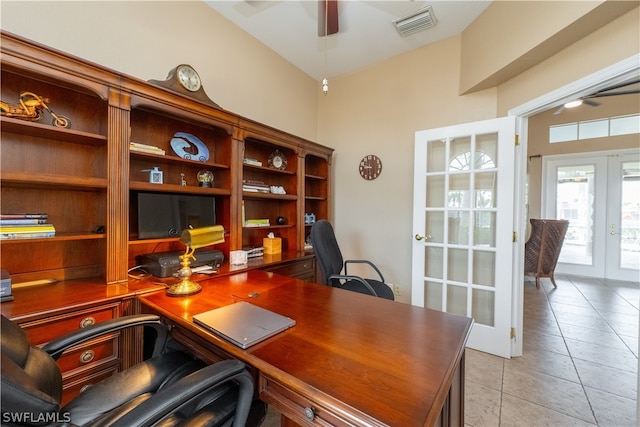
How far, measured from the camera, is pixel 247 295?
1.45 m

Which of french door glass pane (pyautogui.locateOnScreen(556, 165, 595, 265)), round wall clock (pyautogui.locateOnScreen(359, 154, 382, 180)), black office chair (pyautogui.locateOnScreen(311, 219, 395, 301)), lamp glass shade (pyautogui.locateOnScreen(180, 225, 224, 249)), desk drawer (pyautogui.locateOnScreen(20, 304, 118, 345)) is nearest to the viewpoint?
desk drawer (pyautogui.locateOnScreen(20, 304, 118, 345))

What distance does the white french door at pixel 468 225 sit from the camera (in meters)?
2.27

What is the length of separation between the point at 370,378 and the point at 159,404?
595 mm

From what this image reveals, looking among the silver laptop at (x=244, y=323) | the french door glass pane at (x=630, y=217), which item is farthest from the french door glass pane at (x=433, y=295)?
the french door glass pane at (x=630, y=217)

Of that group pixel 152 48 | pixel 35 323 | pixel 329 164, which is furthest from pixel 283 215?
pixel 35 323

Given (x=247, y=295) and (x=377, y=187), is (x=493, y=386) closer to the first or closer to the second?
(x=247, y=295)

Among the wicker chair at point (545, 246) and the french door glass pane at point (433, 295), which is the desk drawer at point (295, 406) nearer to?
the french door glass pane at point (433, 295)

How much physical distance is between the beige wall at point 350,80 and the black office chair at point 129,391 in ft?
5.80

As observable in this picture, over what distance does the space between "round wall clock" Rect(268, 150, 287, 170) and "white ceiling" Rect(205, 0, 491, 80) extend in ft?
4.05

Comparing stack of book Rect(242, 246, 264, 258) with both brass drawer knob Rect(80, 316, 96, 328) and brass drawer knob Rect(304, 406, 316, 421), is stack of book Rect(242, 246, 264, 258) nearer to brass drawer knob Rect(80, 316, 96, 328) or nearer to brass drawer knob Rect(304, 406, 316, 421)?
brass drawer knob Rect(80, 316, 96, 328)

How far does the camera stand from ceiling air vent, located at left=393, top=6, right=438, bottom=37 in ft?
7.77

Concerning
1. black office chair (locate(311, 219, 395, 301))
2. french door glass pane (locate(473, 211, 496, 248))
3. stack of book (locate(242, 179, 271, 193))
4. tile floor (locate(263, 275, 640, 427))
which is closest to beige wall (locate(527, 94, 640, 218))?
tile floor (locate(263, 275, 640, 427))

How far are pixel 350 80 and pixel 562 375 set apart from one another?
3677mm

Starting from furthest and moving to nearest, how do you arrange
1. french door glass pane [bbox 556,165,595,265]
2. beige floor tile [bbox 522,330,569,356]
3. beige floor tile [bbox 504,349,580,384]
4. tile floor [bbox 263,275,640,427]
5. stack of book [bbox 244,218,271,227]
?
french door glass pane [bbox 556,165,595,265] → stack of book [bbox 244,218,271,227] → beige floor tile [bbox 522,330,569,356] → beige floor tile [bbox 504,349,580,384] → tile floor [bbox 263,275,640,427]
